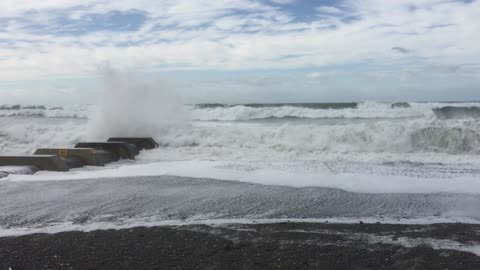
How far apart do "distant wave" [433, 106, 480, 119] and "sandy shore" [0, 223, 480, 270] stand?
22381 millimetres

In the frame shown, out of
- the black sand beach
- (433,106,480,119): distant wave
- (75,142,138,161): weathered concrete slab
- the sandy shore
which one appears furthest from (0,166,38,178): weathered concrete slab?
(433,106,480,119): distant wave

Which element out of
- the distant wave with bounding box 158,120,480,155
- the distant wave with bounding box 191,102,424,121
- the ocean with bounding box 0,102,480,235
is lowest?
the ocean with bounding box 0,102,480,235

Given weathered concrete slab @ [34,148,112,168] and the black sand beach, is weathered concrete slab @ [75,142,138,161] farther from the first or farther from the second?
the black sand beach

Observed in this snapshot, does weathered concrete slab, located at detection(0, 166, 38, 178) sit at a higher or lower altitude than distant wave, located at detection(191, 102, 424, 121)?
lower

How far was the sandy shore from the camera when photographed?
373 centimetres

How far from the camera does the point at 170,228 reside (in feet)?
15.6

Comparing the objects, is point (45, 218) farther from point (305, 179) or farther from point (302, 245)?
point (305, 179)

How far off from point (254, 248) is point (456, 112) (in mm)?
25879

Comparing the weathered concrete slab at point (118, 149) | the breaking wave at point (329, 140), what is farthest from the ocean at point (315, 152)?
the weathered concrete slab at point (118, 149)

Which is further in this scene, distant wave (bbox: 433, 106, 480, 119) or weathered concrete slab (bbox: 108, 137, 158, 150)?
distant wave (bbox: 433, 106, 480, 119)

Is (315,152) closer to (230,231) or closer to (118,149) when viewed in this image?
(118,149)

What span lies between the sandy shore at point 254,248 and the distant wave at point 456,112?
22.4 metres

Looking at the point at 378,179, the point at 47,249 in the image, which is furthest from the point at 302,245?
the point at 378,179

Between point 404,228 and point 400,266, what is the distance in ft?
3.77
